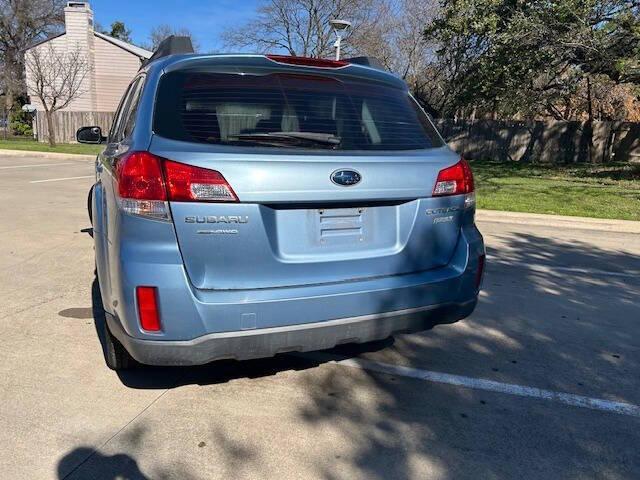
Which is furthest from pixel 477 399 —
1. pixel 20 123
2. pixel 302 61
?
pixel 20 123

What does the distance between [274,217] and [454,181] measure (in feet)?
3.76

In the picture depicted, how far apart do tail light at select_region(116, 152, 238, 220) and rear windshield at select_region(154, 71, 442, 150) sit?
7.6 inches

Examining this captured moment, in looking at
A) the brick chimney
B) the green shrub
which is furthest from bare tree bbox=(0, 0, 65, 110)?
the brick chimney

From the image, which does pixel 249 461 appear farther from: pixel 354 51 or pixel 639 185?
pixel 354 51

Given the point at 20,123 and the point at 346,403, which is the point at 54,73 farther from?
the point at 346,403

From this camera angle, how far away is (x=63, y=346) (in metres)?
3.98

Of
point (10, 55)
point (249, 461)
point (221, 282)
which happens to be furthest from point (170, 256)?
point (10, 55)

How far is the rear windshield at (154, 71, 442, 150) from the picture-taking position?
2848 millimetres

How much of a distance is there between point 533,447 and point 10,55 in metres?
51.2

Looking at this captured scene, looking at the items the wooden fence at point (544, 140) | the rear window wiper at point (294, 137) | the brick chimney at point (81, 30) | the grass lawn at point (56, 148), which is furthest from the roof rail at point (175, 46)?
the brick chimney at point (81, 30)

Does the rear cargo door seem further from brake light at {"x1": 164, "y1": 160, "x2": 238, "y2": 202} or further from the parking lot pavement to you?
the parking lot pavement

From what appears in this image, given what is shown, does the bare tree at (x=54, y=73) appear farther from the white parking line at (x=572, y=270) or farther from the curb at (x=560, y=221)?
the white parking line at (x=572, y=270)

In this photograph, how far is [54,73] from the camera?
93.2ft

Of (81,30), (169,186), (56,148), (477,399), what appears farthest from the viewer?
(81,30)
